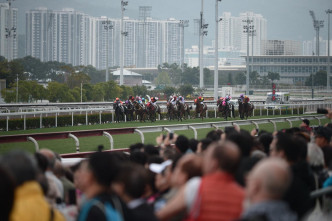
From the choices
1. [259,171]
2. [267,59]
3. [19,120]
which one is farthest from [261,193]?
[267,59]

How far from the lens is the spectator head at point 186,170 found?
3.86 metres

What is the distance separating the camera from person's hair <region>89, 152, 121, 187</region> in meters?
3.51

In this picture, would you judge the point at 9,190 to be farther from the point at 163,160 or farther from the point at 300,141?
the point at 300,141

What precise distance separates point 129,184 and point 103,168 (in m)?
0.20

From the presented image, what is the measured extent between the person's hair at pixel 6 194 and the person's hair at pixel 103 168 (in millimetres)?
799

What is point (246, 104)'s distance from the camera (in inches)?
1070

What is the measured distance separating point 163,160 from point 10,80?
159ft

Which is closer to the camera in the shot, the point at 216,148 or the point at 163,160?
the point at 216,148

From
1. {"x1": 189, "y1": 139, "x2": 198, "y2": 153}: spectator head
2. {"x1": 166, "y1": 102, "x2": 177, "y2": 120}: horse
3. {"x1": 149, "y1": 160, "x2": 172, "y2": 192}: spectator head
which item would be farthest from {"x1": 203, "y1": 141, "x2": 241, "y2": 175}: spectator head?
{"x1": 166, "y1": 102, "x2": 177, "y2": 120}: horse

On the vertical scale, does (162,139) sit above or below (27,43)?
below

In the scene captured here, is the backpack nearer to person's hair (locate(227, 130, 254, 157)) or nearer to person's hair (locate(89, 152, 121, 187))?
person's hair (locate(89, 152, 121, 187))

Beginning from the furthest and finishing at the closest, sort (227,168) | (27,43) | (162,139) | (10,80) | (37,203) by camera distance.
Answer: (27,43) < (10,80) < (162,139) < (227,168) < (37,203)

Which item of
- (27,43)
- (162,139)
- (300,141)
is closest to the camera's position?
(300,141)

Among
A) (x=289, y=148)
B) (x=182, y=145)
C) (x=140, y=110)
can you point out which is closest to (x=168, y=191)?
(x=289, y=148)
